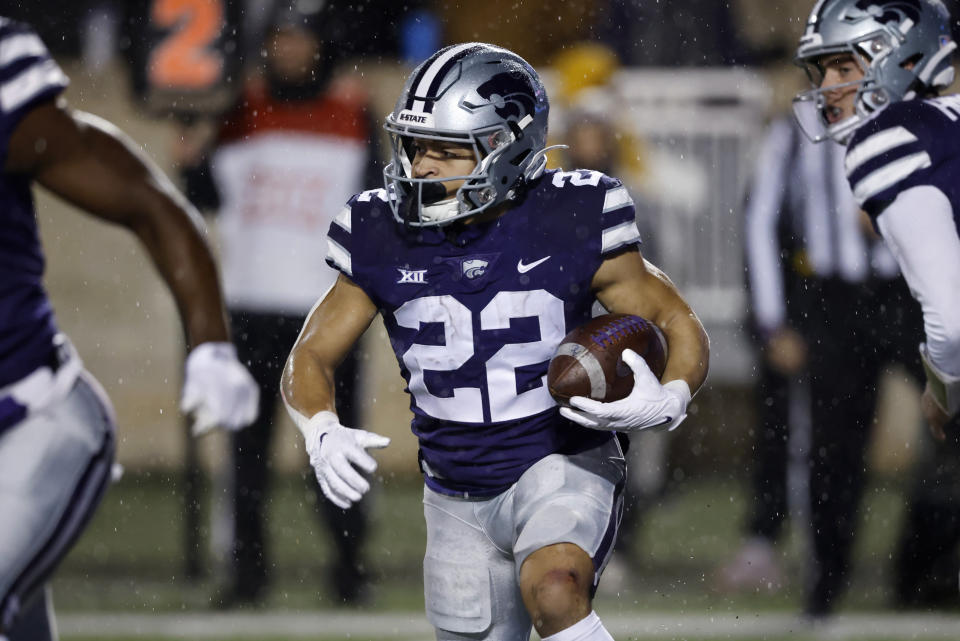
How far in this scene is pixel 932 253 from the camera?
3.18 metres

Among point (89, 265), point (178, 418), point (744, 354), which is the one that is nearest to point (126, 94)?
point (89, 265)

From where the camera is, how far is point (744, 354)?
7.77m

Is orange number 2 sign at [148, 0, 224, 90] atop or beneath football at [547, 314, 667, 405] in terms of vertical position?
beneath

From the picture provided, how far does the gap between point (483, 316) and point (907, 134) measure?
1.00 m

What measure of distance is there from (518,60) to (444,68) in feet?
0.70

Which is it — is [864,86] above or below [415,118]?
below

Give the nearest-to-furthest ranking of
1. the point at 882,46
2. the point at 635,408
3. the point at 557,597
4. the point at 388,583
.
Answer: the point at 557,597 → the point at 635,408 → the point at 882,46 → the point at 388,583

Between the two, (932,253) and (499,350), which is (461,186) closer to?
(499,350)

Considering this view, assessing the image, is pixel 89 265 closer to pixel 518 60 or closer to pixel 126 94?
pixel 126 94

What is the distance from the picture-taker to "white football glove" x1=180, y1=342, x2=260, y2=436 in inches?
99.6

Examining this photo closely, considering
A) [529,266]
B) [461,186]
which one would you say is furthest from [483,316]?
[461,186]

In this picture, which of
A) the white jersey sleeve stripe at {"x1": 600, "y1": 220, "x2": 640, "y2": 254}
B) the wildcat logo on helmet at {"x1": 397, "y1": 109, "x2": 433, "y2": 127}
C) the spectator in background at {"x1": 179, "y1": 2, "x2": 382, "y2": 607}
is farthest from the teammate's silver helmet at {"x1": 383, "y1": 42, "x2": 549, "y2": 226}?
the spectator in background at {"x1": 179, "y1": 2, "x2": 382, "y2": 607}

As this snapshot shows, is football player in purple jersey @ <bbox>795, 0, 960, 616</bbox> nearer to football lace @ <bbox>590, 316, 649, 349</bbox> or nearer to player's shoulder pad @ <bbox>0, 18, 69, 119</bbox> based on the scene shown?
football lace @ <bbox>590, 316, 649, 349</bbox>

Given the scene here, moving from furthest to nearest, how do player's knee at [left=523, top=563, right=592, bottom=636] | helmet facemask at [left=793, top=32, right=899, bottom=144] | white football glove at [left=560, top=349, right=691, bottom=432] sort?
helmet facemask at [left=793, top=32, right=899, bottom=144]
white football glove at [left=560, top=349, right=691, bottom=432]
player's knee at [left=523, top=563, right=592, bottom=636]
